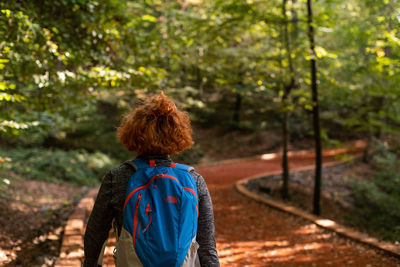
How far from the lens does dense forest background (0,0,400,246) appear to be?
15.5 feet

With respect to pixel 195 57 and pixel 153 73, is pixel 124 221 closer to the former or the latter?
pixel 153 73

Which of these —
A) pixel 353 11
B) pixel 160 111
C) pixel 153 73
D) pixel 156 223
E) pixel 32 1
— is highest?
pixel 353 11

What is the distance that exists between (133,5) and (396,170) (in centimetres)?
1090

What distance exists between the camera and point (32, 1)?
486 centimetres

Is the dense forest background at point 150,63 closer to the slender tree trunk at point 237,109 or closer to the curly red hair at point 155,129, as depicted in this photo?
the curly red hair at point 155,129

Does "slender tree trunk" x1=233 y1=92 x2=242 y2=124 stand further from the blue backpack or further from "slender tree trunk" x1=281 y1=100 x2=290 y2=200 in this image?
the blue backpack

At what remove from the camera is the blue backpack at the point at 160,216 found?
1603 mm

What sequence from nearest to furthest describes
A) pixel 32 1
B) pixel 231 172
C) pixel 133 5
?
1. pixel 32 1
2. pixel 133 5
3. pixel 231 172

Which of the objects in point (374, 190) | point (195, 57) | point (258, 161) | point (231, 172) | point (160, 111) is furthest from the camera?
point (258, 161)

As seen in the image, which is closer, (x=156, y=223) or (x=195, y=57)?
(x=156, y=223)

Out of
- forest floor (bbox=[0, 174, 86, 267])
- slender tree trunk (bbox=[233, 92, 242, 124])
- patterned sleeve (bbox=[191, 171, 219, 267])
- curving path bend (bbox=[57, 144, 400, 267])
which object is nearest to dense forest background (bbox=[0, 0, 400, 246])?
forest floor (bbox=[0, 174, 86, 267])

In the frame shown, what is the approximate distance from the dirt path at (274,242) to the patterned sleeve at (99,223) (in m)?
2.99

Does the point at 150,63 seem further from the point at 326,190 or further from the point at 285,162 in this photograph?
the point at 326,190

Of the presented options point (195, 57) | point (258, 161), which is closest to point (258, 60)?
Answer: point (195, 57)
